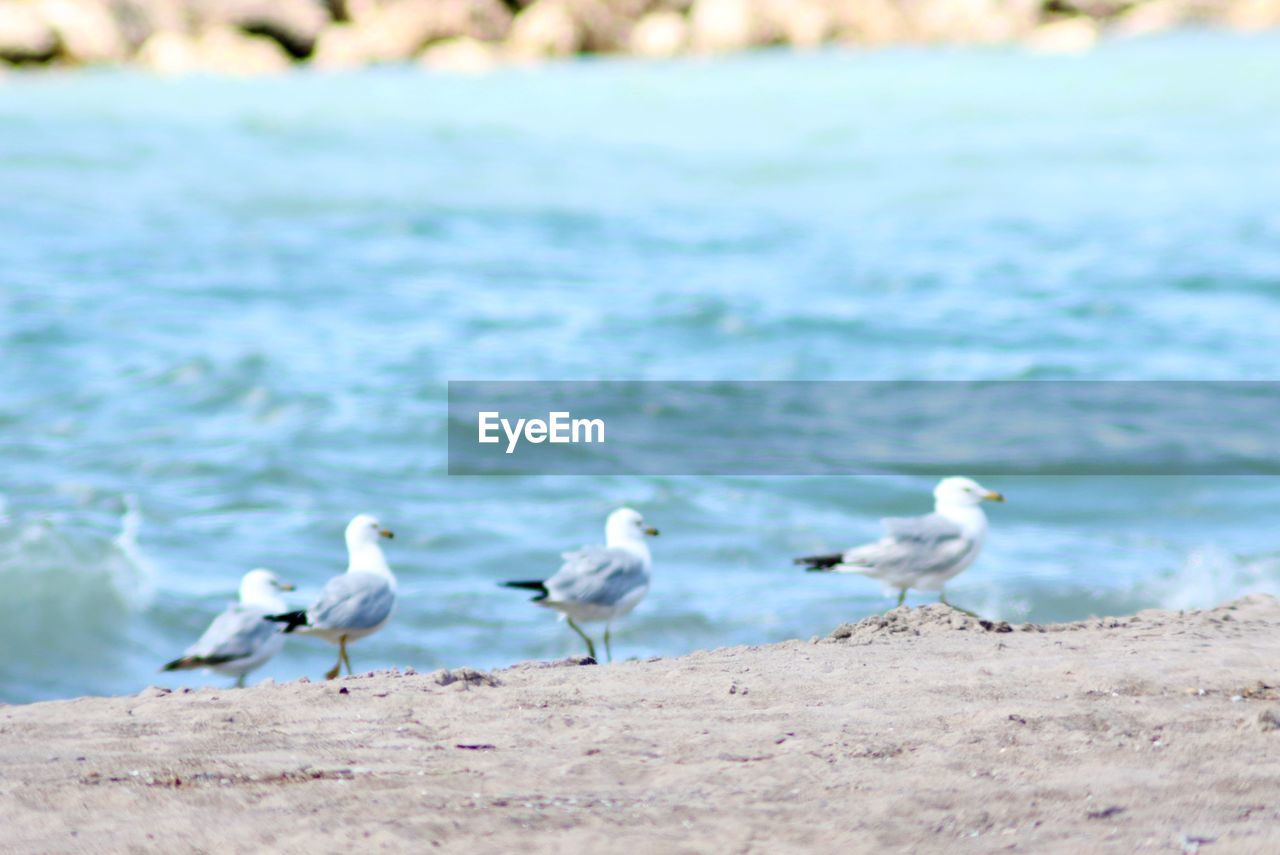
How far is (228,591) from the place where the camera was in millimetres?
7168

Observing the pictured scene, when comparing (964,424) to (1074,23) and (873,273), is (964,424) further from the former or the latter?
(1074,23)

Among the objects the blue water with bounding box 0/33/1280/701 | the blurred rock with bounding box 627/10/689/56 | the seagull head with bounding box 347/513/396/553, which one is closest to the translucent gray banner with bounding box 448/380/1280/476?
the blue water with bounding box 0/33/1280/701

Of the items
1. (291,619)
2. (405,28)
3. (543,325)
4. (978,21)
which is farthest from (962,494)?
(978,21)

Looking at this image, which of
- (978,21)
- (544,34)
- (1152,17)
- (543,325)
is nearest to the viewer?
(543,325)

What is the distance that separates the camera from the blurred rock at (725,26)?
4350 centimetres

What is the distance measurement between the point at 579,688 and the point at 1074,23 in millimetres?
45083

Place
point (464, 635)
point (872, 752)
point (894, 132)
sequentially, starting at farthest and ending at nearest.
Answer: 1. point (894, 132)
2. point (464, 635)
3. point (872, 752)

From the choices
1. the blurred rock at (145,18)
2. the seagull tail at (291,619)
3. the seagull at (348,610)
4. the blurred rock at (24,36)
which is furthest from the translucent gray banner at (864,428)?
the blurred rock at (145,18)

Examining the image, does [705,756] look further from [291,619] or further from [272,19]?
[272,19]

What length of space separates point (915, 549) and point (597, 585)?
1.25 meters

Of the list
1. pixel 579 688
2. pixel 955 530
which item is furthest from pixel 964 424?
pixel 579 688

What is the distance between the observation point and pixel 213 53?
37938 mm

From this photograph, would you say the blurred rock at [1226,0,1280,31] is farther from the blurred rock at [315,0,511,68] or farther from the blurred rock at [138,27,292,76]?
the blurred rock at [138,27,292,76]

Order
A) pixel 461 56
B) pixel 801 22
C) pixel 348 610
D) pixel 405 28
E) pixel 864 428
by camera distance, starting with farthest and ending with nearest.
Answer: pixel 801 22, pixel 405 28, pixel 461 56, pixel 864 428, pixel 348 610
